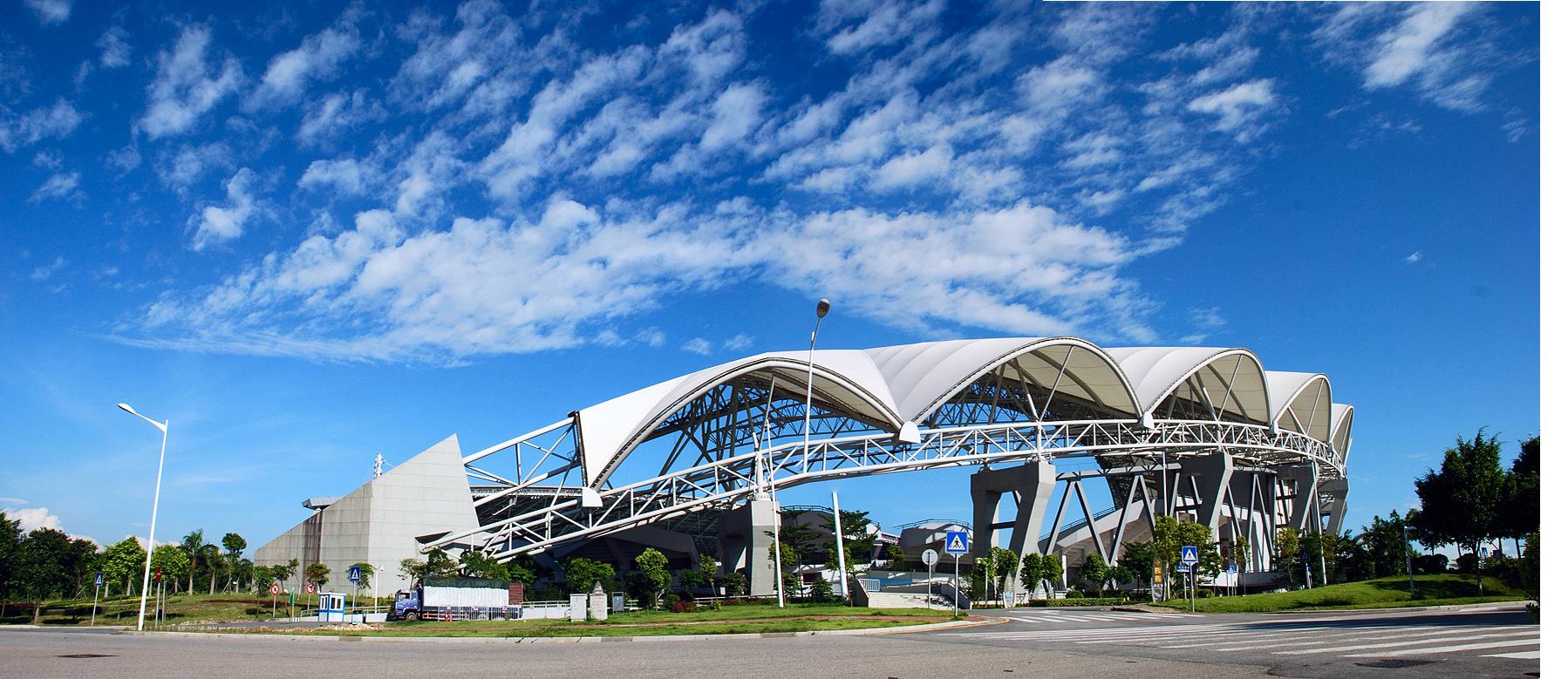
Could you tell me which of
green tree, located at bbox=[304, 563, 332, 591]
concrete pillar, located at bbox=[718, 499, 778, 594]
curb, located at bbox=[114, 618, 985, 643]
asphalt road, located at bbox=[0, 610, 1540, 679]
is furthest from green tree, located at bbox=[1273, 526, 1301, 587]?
green tree, located at bbox=[304, 563, 332, 591]

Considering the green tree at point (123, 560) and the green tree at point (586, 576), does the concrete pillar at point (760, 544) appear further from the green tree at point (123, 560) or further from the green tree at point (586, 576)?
the green tree at point (123, 560)

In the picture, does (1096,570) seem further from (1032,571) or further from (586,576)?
(586,576)

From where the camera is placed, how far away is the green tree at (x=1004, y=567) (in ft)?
179

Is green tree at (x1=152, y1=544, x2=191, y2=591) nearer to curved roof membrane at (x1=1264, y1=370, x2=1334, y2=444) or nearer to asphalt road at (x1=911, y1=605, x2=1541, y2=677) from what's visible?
asphalt road at (x1=911, y1=605, x2=1541, y2=677)

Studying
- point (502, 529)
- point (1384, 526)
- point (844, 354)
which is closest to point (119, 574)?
point (502, 529)

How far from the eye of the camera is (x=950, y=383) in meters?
54.4

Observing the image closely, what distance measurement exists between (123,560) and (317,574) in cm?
1362

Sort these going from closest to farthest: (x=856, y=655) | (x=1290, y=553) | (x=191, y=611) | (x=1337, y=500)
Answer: (x=856, y=655)
(x=191, y=611)
(x=1290, y=553)
(x=1337, y=500)

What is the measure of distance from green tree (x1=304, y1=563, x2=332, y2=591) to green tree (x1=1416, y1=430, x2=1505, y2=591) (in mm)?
58287

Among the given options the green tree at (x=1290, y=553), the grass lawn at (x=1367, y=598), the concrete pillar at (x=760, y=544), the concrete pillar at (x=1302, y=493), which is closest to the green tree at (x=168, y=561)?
the concrete pillar at (x=760, y=544)

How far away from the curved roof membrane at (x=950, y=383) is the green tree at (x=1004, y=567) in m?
8.89

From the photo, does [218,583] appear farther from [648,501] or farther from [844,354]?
[844,354]

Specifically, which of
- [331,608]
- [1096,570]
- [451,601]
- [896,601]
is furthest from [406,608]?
[1096,570]

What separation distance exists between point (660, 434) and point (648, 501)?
831 cm
